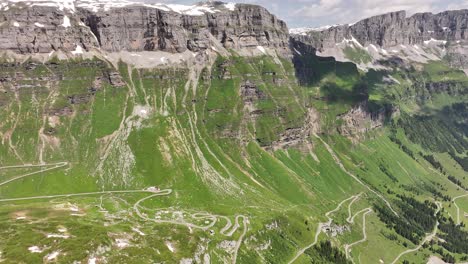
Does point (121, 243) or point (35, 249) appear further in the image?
point (121, 243)

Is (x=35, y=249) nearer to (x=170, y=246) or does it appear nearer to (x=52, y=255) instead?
(x=52, y=255)

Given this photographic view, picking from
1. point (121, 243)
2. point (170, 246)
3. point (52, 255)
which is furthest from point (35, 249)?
point (170, 246)

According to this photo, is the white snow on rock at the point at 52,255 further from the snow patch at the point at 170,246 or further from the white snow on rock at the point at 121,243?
the snow patch at the point at 170,246

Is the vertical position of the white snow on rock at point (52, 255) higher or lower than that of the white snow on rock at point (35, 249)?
lower

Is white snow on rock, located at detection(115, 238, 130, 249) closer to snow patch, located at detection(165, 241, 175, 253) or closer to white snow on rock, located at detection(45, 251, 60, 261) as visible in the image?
snow patch, located at detection(165, 241, 175, 253)

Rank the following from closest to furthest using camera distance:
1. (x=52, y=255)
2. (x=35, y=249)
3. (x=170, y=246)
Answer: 1. (x=52, y=255)
2. (x=35, y=249)
3. (x=170, y=246)

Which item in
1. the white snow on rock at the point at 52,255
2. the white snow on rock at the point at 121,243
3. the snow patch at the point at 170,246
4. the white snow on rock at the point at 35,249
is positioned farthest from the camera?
the snow patch at the point at 170,246

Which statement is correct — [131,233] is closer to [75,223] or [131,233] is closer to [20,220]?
[75,223]

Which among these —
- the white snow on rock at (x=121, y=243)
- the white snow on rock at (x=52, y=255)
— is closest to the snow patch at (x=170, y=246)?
the white snow on rock at (x=121, y=243)

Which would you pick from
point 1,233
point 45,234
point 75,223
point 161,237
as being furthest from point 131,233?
point 1,233

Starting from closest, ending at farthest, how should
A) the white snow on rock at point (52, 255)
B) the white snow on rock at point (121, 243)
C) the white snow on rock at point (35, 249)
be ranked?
the white snow on rock at point (52, 255) < the white snow on rock at point (35, 249) < the white snow on rock at point (121, 243)

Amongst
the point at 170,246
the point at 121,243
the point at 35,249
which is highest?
the point at 35,249
